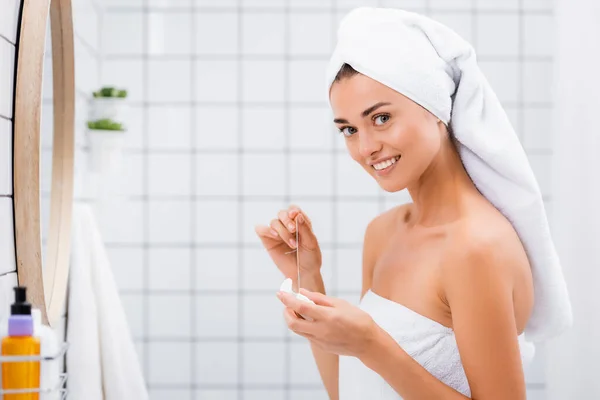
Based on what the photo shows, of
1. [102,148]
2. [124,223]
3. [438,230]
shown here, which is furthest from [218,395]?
[438,230]

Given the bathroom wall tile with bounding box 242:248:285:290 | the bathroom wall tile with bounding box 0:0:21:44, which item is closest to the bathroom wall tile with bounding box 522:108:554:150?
the bathroom wall tile with bounding box 242:248:285:290

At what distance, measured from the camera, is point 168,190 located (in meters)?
1.92

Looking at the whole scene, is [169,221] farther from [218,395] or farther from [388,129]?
[388,129]

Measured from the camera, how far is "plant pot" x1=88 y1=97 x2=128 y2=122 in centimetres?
171

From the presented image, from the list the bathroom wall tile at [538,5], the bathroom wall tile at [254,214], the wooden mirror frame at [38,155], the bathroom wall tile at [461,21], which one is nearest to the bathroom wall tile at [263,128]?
the bathroom wall tile at [254,214]

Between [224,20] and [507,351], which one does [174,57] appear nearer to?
[224,20]

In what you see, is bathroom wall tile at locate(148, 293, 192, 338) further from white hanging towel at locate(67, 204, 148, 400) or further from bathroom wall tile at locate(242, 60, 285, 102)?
bathroom wall tile at locate(242, 60, 285, 102)

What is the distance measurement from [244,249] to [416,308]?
0.93 meters

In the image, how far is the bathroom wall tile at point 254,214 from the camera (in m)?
1.92

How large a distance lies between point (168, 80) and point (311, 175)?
1.55 ft

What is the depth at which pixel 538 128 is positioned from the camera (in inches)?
76.1

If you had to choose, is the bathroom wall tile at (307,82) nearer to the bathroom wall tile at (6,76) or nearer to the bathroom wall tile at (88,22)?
the bathroom wall tile at (88,22)

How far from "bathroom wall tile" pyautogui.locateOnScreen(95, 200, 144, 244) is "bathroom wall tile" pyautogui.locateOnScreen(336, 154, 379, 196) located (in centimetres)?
56

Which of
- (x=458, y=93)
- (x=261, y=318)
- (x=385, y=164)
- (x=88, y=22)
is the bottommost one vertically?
(x=261, y=318)
